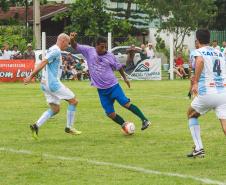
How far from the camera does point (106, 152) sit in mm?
12242

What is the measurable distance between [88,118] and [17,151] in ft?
18.6

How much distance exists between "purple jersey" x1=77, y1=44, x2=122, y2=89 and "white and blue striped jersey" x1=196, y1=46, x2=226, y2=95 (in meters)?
3.68

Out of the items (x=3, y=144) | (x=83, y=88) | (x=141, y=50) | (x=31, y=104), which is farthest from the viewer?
(x=141, y=50)

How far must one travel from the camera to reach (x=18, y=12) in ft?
209

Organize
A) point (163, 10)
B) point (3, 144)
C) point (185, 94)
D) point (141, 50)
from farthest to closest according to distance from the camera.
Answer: point (163, 10)
point (141, 50)
point (185, 94)
point (3, 144)

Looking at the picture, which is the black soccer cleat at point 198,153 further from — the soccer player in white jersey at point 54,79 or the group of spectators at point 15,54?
the group of spectators at point 15,54

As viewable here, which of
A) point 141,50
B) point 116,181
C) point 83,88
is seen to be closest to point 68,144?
point 116,181

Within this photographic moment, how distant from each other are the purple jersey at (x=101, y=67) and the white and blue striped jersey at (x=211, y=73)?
3.68 metres

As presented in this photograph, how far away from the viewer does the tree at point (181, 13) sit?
163ft

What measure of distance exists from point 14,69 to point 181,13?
706 inches

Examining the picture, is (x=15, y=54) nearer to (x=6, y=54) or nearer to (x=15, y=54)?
(x=15, y=54)

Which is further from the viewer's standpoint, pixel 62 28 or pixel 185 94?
pixel 62 28

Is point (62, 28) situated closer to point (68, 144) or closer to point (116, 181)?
point (68, 144)

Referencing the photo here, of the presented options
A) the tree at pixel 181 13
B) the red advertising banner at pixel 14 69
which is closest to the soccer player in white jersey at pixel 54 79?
the red advertising banner at pixel 14 69
